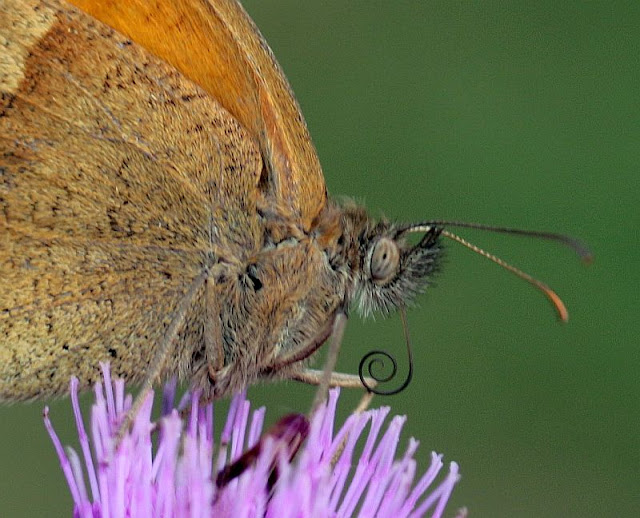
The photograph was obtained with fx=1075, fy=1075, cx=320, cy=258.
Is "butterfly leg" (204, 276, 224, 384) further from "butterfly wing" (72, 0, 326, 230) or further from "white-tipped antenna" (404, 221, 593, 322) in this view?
"white-tipped antenna" (404, 221, 593, 322)

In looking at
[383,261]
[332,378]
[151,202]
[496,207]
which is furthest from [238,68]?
[496,207]

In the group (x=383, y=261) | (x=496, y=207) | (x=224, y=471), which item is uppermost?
(x=496, y=207)

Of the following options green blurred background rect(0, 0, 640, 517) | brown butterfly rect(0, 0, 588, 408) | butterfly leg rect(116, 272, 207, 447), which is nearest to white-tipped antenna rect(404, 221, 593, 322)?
brown butterfly rect(0, 0, 588, 408)

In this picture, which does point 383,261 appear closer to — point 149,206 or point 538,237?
point 538,237

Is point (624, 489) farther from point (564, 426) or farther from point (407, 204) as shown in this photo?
point (407, 204)

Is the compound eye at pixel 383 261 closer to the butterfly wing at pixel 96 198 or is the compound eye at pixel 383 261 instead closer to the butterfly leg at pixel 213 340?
the butterfly wing at pixel 96 198

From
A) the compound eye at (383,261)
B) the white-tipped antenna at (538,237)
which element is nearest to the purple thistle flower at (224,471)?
the compound eye at (383,261)
